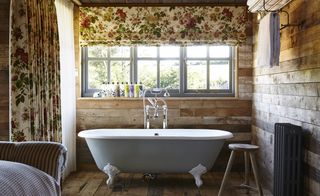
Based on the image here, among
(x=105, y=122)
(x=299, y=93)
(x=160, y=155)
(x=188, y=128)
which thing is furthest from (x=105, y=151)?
(x=299, y=93)

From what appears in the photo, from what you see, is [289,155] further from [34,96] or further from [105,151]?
[34,96]

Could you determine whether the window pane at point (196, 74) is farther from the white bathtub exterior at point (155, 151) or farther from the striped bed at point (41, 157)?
the striped bed at point (41, 157)

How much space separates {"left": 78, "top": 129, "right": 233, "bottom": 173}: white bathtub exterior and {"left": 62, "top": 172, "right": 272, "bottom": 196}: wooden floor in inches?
7.9

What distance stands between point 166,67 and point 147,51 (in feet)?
1.09

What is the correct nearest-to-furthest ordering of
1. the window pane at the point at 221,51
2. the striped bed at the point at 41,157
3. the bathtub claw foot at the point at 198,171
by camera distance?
1. the striped bed at the point at 41,157
2. the bathtub claw foot at the point at 198,171
3. the window pane at the point at 221,51

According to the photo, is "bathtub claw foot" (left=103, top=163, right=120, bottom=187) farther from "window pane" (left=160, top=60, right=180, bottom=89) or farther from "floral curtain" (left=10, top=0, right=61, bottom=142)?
"window pane" (left=160, top=60, right=180, bottom=89)

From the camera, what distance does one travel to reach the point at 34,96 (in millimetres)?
3318

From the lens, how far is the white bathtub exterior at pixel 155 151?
4.09 metres

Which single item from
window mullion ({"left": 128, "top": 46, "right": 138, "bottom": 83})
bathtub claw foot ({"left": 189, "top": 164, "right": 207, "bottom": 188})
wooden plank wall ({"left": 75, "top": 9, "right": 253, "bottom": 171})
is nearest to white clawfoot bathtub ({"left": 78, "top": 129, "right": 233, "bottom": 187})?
bathtub claw foot ({"left": 189, "top": 164, "right": 207, "bottom": 188})

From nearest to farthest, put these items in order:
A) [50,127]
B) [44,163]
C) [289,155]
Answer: [44,163], [289,155], [50,127]

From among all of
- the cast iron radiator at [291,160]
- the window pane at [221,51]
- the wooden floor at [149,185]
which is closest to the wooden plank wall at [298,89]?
the cast iron radiator at [291,160]

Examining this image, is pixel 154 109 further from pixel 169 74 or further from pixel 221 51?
pixel 221 51

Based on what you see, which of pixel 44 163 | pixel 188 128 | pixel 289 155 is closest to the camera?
pixel 44 163

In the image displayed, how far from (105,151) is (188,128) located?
51.6 inches
